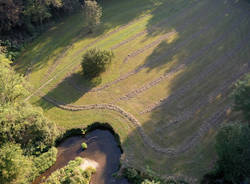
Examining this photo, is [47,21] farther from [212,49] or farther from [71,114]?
[212,49]

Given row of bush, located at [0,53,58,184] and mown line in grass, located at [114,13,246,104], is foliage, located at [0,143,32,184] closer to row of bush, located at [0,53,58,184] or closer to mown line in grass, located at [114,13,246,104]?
row of bush, located at [0,53,58,184]

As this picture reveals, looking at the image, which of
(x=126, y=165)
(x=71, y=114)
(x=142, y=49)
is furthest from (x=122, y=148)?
(x=142, y=49)

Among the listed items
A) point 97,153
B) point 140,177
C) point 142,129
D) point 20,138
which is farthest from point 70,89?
point 140,177

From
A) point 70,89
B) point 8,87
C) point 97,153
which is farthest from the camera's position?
point 70,89

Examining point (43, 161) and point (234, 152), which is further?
point (43, 161)

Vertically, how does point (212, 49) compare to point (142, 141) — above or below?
above

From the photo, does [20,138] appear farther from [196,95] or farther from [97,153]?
[196,95]
